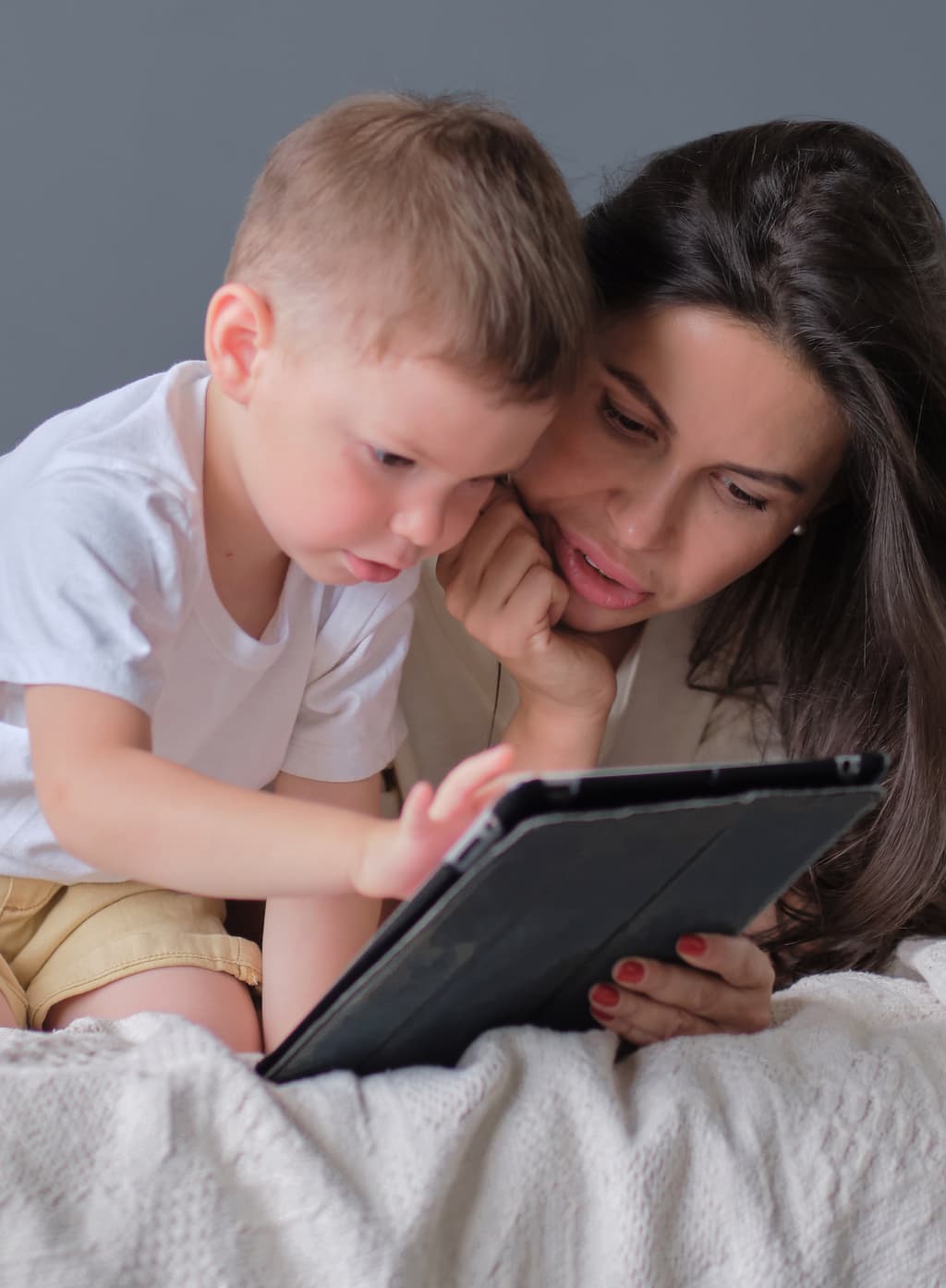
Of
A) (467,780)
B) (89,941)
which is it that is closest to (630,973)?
(467,780)

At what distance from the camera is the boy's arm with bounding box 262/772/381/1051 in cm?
126

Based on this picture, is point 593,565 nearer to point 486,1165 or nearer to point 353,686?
point 353,686

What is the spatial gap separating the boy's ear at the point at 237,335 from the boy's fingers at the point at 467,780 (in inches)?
15.1

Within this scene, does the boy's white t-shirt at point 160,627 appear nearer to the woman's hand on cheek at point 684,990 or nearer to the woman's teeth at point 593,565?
the woman's teeth at point 593,565

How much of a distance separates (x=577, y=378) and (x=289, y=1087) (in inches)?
19.8

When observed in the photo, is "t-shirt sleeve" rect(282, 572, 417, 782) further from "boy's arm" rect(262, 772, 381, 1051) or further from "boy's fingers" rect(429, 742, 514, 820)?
"boy's fingers" rect(429, 742, 514, 820)

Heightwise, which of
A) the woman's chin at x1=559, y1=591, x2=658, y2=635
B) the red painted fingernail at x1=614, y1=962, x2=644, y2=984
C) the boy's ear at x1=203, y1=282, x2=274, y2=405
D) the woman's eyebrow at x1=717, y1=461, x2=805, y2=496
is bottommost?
the red painted fingernail at x1=614, y1=962, x2=644, y2=984

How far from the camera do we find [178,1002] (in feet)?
3.97

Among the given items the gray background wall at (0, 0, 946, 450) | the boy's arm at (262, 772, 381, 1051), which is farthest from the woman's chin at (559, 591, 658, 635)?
the gray background wall at (0, 0, 946, 450)

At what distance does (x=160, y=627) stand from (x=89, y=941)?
→ 1.15ft

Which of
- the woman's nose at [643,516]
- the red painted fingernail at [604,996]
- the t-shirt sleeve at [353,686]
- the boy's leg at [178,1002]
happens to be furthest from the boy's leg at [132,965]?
the woman's nose at [643,516]

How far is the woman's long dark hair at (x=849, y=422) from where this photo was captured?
1193mm

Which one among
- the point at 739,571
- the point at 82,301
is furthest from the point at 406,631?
the point at 82,301

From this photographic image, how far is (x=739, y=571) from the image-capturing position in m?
1.32
